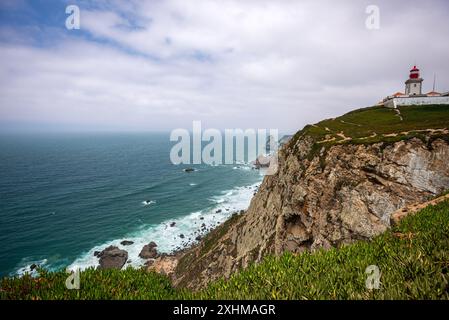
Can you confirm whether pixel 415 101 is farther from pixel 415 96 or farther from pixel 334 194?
pixel 334 194

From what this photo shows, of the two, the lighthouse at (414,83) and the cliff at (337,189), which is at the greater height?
the lighthouse at (414,83)

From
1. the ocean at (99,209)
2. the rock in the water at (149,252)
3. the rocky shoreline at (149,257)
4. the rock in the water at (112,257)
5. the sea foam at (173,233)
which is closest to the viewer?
the rocky shoreline at (149,257)

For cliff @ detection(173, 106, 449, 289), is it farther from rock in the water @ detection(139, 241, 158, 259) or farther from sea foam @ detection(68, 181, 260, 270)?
sea foam @ detection(68, 181, 260, 270)

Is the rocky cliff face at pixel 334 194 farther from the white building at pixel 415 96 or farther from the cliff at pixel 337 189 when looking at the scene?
the white building at pixel 415 96

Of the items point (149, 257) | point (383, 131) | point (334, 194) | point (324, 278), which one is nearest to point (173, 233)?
point (149, 257)

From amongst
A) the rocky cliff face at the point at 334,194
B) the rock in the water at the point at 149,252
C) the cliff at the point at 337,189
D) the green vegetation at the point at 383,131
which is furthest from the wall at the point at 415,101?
the rock in the water at the point at 149,252

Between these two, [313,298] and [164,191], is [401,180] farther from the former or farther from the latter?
[164,191]

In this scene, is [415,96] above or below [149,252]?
above
